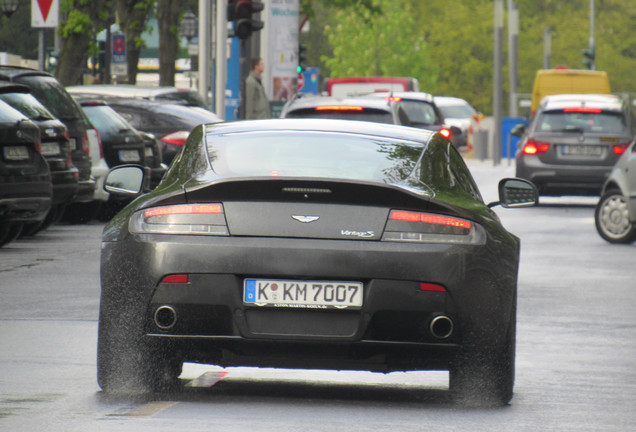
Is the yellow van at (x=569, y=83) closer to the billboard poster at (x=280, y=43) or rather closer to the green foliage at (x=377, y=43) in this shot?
the billboard poster at (x=280, y=43)

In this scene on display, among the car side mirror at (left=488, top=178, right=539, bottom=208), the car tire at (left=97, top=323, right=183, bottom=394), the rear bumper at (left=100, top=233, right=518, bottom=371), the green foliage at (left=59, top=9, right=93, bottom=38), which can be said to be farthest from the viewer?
the green foliage at (left=59, top=9, right=93, bottom=38)

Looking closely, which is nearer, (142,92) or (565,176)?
(142,92)

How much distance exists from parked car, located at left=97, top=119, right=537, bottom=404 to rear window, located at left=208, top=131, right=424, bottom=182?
0.03m

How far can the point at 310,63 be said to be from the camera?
114 meters

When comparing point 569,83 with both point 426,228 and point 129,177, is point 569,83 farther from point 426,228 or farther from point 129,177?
point 426,228

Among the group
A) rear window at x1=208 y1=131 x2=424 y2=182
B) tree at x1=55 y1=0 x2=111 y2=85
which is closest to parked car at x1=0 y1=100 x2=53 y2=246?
rear window at x1=208 y1=131 x2=424 y2=182

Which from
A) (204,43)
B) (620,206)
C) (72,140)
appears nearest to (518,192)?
(620,206)

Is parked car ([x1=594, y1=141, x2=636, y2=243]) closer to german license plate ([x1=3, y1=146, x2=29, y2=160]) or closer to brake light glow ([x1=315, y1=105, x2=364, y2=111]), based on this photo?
brake light glow ([x1=315, y1=105, x2=364, y2=111])

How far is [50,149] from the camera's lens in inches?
694

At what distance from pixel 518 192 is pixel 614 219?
1022cm

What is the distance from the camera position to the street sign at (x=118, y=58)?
155ft

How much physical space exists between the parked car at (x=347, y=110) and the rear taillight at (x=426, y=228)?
43.2 feet

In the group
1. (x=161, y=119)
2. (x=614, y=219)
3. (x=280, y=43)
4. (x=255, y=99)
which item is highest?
(x=280, y=43)

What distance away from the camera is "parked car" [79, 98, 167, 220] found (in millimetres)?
20938
